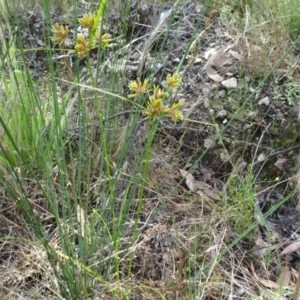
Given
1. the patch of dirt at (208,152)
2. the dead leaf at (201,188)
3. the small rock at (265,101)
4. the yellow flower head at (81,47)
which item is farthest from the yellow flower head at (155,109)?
the small rock at (265,101)

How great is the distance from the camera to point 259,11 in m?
1.93

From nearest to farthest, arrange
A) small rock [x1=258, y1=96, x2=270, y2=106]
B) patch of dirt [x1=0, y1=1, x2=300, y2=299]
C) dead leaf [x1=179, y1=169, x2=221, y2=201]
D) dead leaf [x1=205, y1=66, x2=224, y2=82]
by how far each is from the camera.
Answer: patch of dirt [x1=0, y1=1, x2=300, y2=299] < dead leaf [x1=179, y1=169, x2=221, y2=201] < small rock [x1=258, y1=96, x2=270, y2=106] < dead leaf [x1=205, y1=66, x2=224, y2=82]

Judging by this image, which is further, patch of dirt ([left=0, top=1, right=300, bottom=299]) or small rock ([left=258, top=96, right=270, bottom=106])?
small rock ([left=258, top=96, right=270, bottom=106])

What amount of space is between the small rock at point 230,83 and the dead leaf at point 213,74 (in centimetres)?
2

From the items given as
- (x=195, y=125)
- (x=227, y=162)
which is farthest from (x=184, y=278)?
(x=195, y=125)

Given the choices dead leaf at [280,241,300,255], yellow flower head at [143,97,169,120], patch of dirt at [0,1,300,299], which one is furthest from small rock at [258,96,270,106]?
yellow flower head at [143,97,169,120]

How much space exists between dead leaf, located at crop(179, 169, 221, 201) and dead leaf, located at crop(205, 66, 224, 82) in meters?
0.42

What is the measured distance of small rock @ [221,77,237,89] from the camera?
1.78 metres

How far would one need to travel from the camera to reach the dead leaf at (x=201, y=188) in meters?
1.52

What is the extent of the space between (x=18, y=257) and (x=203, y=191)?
1.86 ft

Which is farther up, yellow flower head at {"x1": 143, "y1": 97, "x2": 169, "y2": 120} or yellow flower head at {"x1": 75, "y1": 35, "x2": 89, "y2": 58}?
yellow flower head at {"x1": 75, "y1": 35, "x2": 89, "y2": 58}

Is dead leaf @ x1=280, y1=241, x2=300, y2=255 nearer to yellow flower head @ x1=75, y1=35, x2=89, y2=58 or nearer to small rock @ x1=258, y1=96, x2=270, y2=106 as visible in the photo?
small rock @ x1=258, y1=96, x2=270, y2=106

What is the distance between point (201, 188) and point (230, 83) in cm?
45

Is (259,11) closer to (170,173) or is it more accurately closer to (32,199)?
(170,173)
